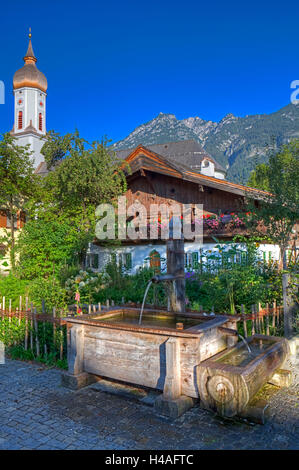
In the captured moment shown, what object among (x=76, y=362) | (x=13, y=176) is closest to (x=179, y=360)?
(x=76, y=362)

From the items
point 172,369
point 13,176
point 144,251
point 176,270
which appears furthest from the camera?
point 13,176

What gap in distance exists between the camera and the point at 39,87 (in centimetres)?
4347

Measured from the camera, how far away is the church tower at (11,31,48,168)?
42750 mm

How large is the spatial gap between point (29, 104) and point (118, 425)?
45.3 meters

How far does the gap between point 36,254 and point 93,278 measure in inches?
Result: 141

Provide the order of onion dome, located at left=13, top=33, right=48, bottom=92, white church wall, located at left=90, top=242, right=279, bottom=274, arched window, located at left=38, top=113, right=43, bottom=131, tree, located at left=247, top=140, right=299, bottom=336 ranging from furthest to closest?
arched window, located at left=38, top=113, right=43, bottom=131
onion dome, located at left=13, top=33, right=48, bottom=92
white church wall, located at left=90, top=242, right=279, bottom=274
tree, located at left=247, top=140, right=299, bottom=336

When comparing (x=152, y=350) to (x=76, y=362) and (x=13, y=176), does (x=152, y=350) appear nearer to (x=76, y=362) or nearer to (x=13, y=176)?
(x=76, y=362)

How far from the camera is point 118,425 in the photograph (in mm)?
3881

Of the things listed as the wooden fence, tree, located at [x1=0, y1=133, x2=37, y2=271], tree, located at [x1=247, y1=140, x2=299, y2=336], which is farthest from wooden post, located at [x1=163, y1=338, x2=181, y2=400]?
tree, located at [x1=0, y1=133, x2=37, y2=271]

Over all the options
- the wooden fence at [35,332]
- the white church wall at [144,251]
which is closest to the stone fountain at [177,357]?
the wooden fence at [35,332]

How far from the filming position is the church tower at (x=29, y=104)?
42750 mm

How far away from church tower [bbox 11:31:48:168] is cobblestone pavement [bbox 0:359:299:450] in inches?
1600

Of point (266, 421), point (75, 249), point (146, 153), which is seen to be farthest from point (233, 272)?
point (146, 153)

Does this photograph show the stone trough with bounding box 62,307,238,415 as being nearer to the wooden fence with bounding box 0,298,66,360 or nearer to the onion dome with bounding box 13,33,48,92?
the wooden fence with bounding box 0,298,66,360
